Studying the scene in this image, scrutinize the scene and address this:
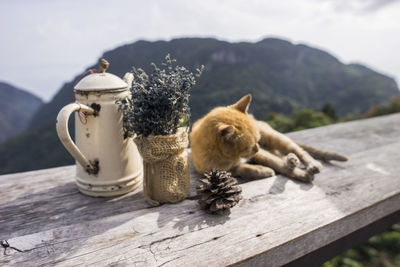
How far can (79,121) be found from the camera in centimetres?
117

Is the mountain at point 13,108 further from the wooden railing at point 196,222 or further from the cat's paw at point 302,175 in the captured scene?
the cat's paw at point 302,175

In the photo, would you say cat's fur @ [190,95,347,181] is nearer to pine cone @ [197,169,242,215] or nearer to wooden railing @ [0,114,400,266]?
wooden railing @ [0,114,400,266]

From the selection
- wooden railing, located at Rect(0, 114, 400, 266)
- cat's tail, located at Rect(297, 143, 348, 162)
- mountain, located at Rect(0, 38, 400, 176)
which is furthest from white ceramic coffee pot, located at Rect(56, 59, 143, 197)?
mountain, located at Rect(0, 38, 400, 176)

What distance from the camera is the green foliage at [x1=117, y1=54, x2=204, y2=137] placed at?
1.06 meters

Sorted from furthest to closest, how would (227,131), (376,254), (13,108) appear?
(13,108) → (376,254) → (227,131)

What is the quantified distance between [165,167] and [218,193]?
27 centimetres

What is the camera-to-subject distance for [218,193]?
1.10 m

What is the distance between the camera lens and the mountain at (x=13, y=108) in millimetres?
20078

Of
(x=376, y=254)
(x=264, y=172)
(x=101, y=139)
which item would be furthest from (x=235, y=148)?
Result: (x=376, y=254)

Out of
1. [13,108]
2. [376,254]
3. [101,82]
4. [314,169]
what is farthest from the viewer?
[13,108]

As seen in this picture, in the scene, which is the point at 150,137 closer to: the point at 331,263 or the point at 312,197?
the point at 312,197

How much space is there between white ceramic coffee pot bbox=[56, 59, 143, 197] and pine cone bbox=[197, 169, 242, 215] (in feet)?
1.36

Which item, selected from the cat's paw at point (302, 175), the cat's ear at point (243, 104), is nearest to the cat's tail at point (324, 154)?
the cat's paw at point (302, 175)

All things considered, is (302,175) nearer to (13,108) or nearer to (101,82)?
(101,82)
